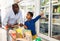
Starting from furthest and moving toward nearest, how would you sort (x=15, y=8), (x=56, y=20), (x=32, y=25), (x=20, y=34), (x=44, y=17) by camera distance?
(x=15, y=8)
(x=20, y=34)
(x=32, y=25)
(x=44, y=17)
(x=56, y=20)

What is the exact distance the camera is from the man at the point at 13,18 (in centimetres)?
206

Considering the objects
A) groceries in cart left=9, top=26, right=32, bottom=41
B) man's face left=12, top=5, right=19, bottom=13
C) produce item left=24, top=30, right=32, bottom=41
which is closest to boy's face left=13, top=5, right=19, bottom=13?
man's face left=12, top=5, right=19, bottom=13

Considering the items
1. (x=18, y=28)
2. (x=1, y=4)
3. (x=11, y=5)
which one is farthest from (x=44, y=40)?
(x=1, y=4)

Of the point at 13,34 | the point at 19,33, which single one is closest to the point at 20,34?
the point at 19,33

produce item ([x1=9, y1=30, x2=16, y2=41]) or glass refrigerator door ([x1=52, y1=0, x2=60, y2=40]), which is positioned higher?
glass refrigerator door ([x1=52, y1=0, x2=60, y2=40])

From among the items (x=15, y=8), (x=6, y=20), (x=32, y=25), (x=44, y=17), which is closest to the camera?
(x=44, y=17)

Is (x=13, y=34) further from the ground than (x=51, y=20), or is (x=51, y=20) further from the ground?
(x=51, y=20)

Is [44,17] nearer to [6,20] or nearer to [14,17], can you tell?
[14,17]

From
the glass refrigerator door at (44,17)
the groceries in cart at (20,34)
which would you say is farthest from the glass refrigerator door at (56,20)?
the groceries in cart at (20,34)

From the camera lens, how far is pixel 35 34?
1856mm

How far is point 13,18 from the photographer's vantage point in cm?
210

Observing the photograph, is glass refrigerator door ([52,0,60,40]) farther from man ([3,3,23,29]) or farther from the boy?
man ([3,3,23,29])

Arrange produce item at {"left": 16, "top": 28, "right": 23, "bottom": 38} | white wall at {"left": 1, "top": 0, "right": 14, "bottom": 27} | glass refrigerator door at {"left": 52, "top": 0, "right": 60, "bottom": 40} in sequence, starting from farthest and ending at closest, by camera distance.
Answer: white wall at {"left": 1, "top": 0, "right": 14, "bottom": 27}
produce item at {"left": 16, "top": 28, "right": 23, "bottom": 38}
glass refrigerator door at {"left": 52, "top": 0, "right": 60, "bottom": 40}

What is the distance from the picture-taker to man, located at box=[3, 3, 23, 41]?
2057 millimetres
